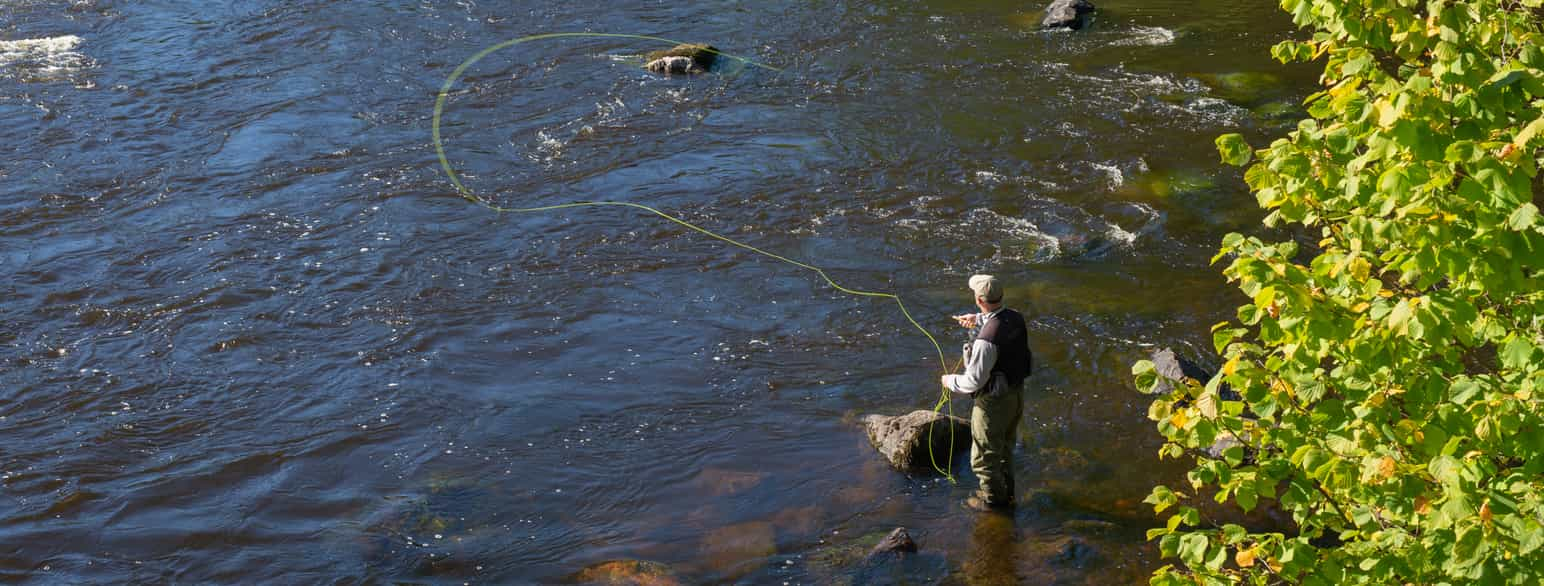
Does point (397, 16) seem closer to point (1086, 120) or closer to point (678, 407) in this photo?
point (1086, 120)

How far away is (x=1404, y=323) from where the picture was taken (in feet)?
13.6

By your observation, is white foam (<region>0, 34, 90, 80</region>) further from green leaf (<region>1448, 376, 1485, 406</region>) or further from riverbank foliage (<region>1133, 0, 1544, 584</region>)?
green leaf (<region>1448, 376, 1485, 406</region>)

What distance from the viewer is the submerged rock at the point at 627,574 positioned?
805 centimetres

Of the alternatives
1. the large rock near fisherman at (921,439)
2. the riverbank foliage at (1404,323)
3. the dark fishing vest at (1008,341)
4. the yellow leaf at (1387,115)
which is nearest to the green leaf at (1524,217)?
the riverbank foliage at (1404,323)

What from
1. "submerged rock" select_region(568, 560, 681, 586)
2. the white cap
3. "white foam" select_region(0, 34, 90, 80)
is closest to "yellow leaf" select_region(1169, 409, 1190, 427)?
the white cap

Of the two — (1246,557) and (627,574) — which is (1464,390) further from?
(627,574)

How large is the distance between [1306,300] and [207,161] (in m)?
13.1

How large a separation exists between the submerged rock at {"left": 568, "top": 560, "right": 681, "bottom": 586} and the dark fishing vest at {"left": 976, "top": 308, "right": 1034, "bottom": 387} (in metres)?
2.26

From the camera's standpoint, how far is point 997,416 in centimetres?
815

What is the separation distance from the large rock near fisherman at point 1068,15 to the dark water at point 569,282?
0.36m

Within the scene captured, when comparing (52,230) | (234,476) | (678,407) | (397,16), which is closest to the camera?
(234,476)

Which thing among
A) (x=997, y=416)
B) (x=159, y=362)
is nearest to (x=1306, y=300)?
(x=997, y=416)

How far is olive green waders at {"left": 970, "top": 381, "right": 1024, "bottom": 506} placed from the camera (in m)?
8.12

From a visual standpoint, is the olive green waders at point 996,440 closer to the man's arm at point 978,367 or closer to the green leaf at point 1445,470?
the man's arm at point 978,367
